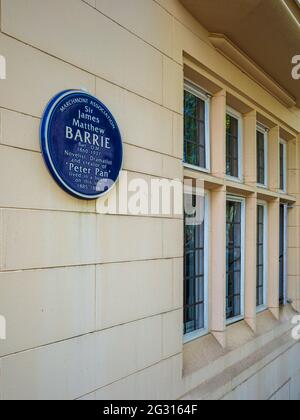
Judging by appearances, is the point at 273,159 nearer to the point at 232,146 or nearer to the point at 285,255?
the point at 232,146

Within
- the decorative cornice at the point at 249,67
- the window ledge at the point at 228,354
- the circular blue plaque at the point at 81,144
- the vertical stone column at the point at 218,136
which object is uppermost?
the decorative cornice at the point at 249,67

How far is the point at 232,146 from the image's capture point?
401 centimetres

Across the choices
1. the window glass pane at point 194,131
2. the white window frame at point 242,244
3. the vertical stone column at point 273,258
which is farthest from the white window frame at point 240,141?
the vertical stone column at point 273,258

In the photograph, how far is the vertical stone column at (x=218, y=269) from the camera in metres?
3.38

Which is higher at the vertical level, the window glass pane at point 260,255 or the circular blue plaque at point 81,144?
the circular blue plaque at point 81,144

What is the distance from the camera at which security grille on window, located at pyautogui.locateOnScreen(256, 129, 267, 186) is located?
4.64 m

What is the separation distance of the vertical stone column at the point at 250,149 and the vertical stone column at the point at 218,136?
2.30 feet

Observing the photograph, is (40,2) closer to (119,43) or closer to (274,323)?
(119,43)

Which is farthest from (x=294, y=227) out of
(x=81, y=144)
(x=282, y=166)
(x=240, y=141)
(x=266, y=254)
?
(x=81, y=144)

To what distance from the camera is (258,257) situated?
4691 millimetres

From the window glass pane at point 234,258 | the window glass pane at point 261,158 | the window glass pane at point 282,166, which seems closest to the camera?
the window glass pane at point 234,258

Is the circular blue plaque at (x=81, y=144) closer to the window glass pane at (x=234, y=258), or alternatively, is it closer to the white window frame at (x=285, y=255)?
the window glass pane at (x=234, y=258)

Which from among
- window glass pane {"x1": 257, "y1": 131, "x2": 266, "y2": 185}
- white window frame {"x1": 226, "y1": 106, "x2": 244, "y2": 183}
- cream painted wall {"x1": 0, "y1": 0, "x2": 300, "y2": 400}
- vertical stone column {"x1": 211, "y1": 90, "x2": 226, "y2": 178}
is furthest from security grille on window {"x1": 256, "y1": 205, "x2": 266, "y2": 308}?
cream painted wall {"x1": 0, "y1": 0, "x2": 300, "y2": 400}
